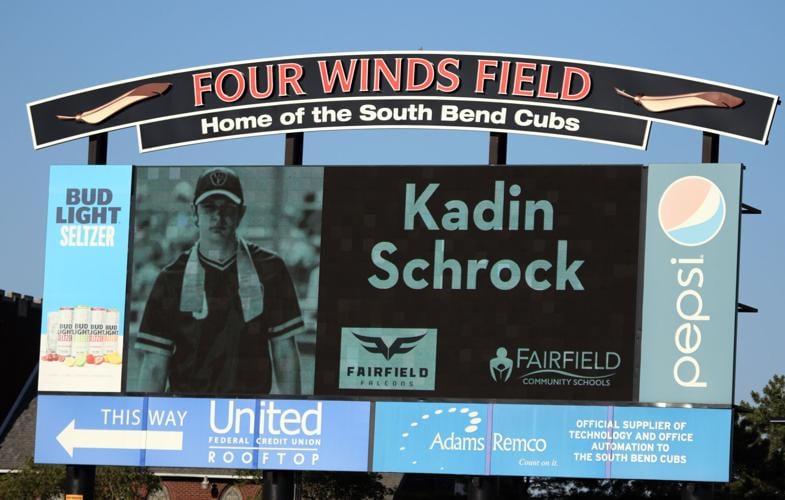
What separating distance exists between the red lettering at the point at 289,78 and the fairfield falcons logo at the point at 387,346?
4.64 metres

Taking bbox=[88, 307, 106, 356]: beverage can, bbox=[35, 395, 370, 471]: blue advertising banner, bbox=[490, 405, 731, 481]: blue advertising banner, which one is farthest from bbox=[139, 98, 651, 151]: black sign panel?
bbox=[35, 395, 370, 471]: blue advertising banner

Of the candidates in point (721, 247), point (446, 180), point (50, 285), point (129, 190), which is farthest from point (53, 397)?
point (721, 247)

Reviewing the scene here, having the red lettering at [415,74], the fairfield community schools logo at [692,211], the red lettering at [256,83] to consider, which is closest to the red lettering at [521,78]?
the red lettering at [415,74]

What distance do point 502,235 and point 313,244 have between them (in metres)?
3.16

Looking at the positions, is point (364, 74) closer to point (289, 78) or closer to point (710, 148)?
point (289, 78)

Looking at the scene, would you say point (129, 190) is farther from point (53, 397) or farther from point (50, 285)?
point (53, 397)

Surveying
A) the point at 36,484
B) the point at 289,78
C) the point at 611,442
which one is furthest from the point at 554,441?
the point at 36,484

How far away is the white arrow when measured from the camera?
→ 26344 mm

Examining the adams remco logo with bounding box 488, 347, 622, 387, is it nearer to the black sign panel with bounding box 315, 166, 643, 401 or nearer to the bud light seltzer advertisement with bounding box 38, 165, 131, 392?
the black sign panel with bounding box 315, 166, 643, 401

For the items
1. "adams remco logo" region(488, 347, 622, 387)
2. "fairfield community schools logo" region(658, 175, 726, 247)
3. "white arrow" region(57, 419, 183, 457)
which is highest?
"fairfield community schools logo" region(658, 175, 726, 247)

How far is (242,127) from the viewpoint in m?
27.5

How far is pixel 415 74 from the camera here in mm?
26766

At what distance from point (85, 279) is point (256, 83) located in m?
4.50

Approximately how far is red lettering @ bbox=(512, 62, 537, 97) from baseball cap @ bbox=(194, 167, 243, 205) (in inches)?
193
